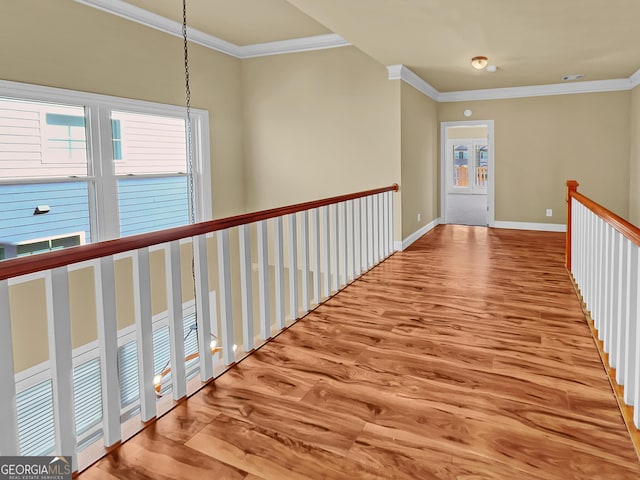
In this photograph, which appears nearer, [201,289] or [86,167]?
[201,289]

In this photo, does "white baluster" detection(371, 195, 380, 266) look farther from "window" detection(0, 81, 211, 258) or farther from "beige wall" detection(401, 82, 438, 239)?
"window" detection(0, 81, 211, 258)

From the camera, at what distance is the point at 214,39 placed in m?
5.93

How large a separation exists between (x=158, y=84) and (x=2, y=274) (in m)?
4.35

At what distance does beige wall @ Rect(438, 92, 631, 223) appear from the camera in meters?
7.12

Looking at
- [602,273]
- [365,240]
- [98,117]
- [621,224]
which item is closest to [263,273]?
[621,224]

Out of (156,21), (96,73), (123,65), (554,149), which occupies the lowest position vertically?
(554,149)

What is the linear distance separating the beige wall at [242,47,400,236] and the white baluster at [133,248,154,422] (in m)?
4.32

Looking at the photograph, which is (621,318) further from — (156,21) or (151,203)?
(156,21)

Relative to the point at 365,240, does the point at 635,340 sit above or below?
below

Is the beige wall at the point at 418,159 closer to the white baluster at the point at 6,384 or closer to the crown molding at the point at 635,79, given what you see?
the crown molding at the point at 635,79

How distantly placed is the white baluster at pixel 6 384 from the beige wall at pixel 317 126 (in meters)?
4.90

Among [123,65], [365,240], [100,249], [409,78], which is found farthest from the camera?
[409,78]

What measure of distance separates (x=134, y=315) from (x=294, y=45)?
4126mm

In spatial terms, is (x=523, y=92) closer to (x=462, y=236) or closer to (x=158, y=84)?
(x=462, y=236)
